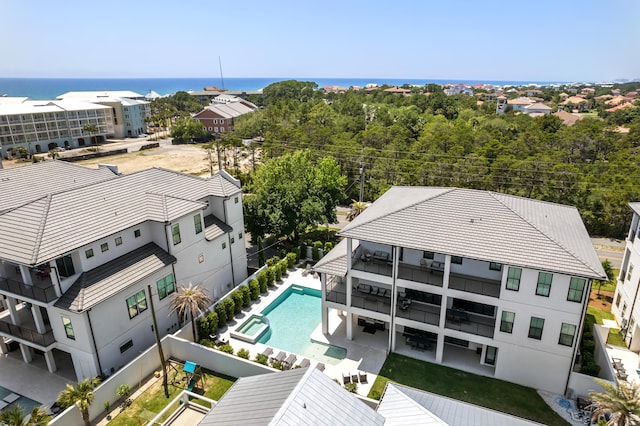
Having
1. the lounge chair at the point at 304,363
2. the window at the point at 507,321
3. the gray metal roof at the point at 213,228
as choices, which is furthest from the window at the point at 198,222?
the window at the point at 507,321

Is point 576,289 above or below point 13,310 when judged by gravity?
above

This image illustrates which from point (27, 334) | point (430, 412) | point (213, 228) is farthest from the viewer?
point (213, 228)

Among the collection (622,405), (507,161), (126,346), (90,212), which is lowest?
(126,346)

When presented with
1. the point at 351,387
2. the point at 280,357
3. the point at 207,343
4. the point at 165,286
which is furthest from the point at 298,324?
the point at 165,286

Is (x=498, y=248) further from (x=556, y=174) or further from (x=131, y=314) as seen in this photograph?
(x=556, y=174)

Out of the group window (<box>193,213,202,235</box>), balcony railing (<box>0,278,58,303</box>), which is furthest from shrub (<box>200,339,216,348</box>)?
balcony railing (<box>0,278,58,303</box>)

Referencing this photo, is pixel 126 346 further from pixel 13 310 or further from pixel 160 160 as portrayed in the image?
pixel 160 160

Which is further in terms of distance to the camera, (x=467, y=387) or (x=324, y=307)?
(x=324, y=307)
